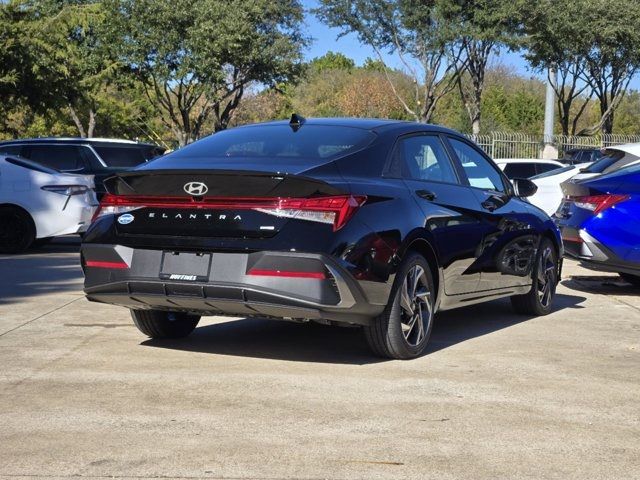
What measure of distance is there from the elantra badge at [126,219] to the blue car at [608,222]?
5532 millimetres

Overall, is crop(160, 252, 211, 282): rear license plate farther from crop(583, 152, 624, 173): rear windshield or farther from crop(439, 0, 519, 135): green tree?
crop(439, 0, 519, 135): green tree

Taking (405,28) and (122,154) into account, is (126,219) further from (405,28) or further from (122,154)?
(405,28)

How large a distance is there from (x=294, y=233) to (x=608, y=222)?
5246mm

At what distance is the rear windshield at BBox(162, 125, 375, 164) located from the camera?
23.0 feet

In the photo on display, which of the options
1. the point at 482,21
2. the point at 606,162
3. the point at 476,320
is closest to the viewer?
the point at 476,320

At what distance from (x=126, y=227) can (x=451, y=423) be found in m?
2.50

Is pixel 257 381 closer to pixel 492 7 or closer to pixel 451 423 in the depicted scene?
pixel 451 423

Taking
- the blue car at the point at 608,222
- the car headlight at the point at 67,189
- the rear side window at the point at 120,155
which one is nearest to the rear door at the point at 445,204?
the blue car at the point at 608,222

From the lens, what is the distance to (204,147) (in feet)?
24.2

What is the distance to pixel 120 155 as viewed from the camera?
17.8 meters

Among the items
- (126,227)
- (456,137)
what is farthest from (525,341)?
(126,227)

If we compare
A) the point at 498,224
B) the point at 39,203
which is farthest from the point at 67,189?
the point at 498,224

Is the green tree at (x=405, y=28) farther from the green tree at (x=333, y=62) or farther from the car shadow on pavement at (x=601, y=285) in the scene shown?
the green tree at (x=333, y=62)

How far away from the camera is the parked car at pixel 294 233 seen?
6312mm
